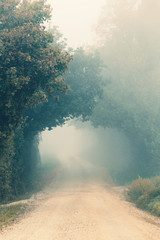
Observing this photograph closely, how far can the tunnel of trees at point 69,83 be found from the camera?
45.3 ft

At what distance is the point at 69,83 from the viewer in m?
26.6

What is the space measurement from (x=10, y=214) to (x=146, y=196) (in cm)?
801

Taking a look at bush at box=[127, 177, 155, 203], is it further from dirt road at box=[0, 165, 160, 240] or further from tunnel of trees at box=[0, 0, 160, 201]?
tunnel of trees at box=[0, 0, 160, 201]

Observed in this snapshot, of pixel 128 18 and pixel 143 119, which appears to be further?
pixel 128 18

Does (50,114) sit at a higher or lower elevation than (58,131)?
lower

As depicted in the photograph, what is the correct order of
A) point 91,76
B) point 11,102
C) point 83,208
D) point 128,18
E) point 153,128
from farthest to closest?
point 128,18 → point 153,128 → point 91,76 → point 11,102 → point 83,208

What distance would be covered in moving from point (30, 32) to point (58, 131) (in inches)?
5833

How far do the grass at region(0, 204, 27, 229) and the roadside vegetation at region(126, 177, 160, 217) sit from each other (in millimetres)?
6796

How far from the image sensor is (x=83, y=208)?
12406 mm

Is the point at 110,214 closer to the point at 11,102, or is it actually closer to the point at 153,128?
the point at 11,102

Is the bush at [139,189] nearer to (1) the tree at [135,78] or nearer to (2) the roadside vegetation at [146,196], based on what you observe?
(2) the roadside vegetation at [146,196]

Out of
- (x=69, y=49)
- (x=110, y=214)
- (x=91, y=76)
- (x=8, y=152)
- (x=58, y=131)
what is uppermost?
(x=58, y=131)

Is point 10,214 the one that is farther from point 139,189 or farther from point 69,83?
point 69,83

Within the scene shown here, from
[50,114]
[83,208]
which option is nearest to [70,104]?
[50,114]
